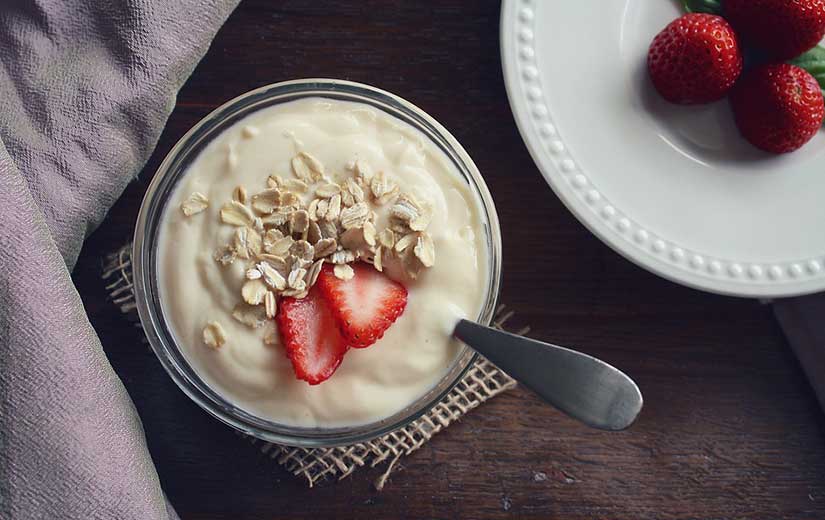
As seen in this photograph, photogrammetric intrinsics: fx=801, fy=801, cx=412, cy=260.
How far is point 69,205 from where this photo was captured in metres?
1.08

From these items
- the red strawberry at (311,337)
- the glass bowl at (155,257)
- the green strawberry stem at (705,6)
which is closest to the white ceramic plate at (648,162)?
the green strawberry stem at (705,6)

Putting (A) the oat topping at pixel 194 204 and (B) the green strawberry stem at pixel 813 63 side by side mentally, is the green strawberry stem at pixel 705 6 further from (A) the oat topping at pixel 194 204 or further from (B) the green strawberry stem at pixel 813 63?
(A) the oat topping at pixel 194 204

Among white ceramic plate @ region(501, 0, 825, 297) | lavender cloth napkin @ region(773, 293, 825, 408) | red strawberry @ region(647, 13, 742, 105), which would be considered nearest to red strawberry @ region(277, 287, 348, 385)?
white ceramic plate @ region(501, 0, 825, 297)

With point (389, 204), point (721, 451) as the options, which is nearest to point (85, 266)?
point (389, 204)

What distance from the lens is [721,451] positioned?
124 cm

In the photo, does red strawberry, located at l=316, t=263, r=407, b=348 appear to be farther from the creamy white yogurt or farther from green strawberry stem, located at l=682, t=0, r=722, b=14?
green strawberry stem, located at l=682, t=0, r=722, b=14

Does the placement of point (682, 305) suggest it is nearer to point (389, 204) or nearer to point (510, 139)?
point (510, 139)

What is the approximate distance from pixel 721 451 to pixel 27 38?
1.17 meters

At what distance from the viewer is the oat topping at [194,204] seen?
3.30ft

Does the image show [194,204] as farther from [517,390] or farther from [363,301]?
[517,390]

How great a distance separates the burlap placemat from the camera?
3.87 ft

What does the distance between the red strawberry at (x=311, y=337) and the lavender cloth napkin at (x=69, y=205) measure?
27 cm

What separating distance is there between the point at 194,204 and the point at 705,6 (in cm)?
79

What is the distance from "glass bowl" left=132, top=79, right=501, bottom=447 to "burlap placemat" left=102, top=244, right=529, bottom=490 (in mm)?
136
